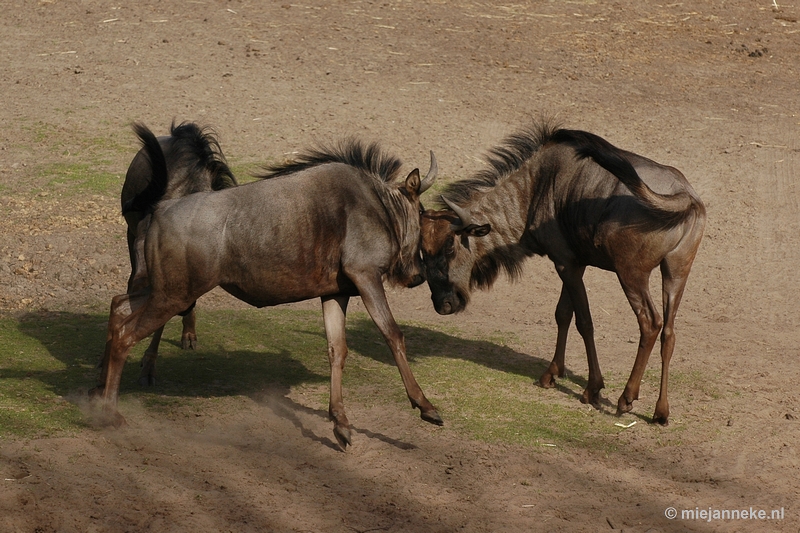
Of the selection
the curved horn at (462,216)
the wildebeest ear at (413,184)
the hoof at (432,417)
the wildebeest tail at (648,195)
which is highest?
the wildebeest tail at (648,195)

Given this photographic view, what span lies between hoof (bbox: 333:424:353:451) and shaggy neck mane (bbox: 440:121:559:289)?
274cm

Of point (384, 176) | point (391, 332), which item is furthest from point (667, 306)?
point (384, 176)

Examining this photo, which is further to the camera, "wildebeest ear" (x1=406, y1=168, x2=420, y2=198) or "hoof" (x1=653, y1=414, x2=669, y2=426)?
"hoof" (x1=653, y1=414, x2=669, y2=426)

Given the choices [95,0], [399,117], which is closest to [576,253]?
[399,117]

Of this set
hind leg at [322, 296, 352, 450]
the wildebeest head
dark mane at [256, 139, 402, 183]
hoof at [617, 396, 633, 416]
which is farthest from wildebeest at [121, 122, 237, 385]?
hoof at [617, 396, 633, 416]

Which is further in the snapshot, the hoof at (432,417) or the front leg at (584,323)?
the front leg at (584,323)

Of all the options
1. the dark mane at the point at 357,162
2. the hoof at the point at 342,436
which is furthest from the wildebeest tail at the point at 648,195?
the hoof at the point at 342,436

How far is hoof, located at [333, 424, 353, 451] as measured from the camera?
6.60 meters

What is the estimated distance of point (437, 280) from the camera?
849 centimetres

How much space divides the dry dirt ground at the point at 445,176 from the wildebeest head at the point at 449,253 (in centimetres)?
149

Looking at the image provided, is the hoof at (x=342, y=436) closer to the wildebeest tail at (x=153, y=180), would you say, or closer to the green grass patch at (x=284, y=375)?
the green grass patch at (x=284, y=375)

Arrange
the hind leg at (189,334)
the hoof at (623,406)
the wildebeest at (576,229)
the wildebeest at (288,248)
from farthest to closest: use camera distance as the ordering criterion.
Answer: the hind leg at (189,334), the hoof at (623,406), the wildebeest at (576,229), the wildebeest at (288,248)

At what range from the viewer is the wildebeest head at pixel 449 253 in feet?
25.9

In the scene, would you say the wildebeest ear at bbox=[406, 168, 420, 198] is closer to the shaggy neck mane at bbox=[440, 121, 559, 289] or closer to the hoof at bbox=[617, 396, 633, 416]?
the shaggy neck mane at bbox=[440, 121, 559, 289]
